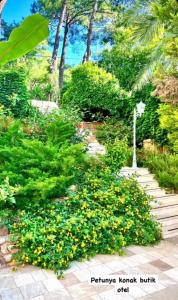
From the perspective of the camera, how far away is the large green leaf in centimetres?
60

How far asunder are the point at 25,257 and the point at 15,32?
4052 millimetres

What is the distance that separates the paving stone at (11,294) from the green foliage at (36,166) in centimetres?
149

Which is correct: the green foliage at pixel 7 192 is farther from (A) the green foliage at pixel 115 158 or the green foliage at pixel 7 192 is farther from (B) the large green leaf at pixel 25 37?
(B) the large green leaf at pixel 25 37

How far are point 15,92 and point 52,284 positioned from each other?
6.89 m

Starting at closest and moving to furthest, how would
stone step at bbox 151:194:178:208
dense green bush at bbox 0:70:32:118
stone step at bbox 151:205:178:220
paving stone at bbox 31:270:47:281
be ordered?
paving stone at bbox 31:270:47:281
stone step at bbox 151:205:178:220
stone step at bbox 151:194:178:208
dense green bush at bbox 0:70:32:118

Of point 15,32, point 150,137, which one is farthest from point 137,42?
point 15,32

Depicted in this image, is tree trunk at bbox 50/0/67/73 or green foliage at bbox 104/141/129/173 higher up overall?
tree trunk at bbox 50/0/67/73

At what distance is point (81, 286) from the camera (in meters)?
3.67

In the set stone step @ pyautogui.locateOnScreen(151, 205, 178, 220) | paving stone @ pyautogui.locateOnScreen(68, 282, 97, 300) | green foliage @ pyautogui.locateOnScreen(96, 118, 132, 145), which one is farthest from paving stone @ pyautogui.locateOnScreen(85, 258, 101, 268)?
green foliage @ pyautogui.locateOnScreen(96, 118, 132, 145)

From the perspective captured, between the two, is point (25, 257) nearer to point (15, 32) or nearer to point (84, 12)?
point (15, 32)

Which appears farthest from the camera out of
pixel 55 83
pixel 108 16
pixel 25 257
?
pixel 108 16

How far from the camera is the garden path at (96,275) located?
3.44m

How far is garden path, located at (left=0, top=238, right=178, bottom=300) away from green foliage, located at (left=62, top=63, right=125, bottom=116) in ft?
23.8

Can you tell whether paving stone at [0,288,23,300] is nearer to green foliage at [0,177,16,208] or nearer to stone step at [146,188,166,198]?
green foliage at [0,177,16,208]
